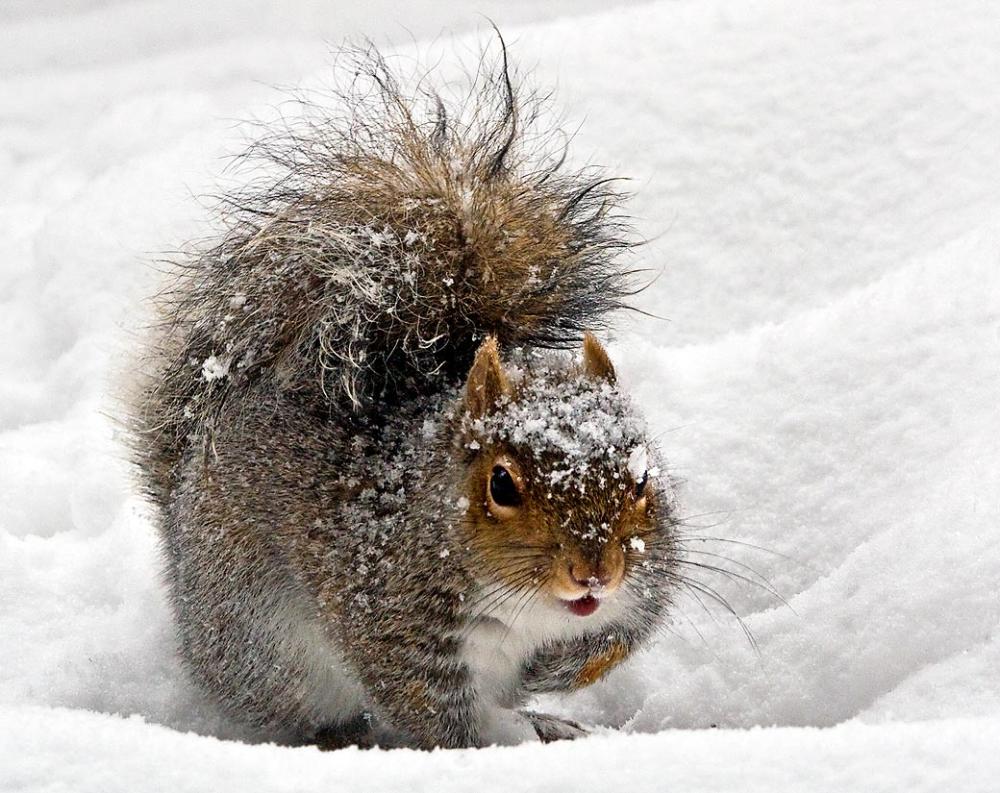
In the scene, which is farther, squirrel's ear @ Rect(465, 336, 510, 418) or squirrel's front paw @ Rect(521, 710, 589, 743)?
squirrel's front paw @ Rect(521, 710, 589, 743)

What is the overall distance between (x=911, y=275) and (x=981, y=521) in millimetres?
872

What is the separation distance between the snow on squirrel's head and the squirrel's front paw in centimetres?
40

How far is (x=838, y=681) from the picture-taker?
2.06 meters

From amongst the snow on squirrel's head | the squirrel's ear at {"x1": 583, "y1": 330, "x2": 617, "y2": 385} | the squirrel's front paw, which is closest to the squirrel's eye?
the snow on squirrel's head

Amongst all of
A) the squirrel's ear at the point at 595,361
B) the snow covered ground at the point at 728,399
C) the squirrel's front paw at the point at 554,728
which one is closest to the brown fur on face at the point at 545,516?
the squirrel's ear at the point at 595,361

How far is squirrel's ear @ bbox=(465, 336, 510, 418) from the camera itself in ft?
6.28

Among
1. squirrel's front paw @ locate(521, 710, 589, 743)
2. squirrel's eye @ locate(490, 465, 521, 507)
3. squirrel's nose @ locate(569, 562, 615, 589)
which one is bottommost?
squirrel's front paw @ locate(521, 710, 589, 743)

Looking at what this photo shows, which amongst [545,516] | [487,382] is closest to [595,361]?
[487,382]

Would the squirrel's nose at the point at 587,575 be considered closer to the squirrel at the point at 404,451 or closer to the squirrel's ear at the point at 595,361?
the squirrel at the point at 404,451

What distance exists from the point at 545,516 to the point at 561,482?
0.05m

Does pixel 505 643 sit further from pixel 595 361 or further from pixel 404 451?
pixel 595 361

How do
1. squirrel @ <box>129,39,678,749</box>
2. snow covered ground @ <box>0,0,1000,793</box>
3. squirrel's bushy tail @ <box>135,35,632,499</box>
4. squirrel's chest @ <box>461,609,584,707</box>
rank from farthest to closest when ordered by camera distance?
squirrel's bushy tail @ <box>135,35,632,499</box> < squirrel's chest @ <box>461,609,584,707</box> < squirrel @ <box>129,39,678,749</box> < snow covered ground @ <box>0,0,1000,793</box>

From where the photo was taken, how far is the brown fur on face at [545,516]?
1.76 meters

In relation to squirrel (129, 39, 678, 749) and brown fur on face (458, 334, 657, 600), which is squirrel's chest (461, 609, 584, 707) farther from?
brown fur on face (458, 334, 657, 600)
